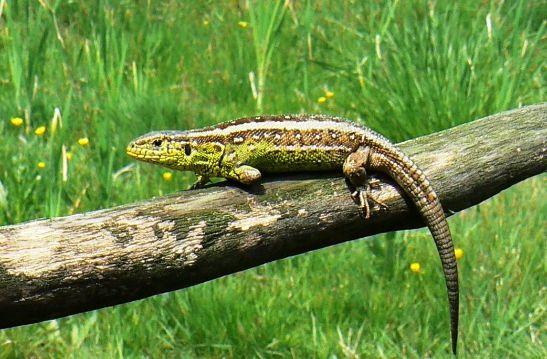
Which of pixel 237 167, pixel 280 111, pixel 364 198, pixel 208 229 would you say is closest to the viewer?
pixel 208 229

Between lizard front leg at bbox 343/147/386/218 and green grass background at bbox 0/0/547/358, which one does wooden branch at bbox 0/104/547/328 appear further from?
green grass background at bbox 0/0/547/358

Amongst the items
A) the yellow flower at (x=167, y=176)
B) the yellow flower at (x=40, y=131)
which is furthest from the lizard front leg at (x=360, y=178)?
the yellow flower at (x=40, y=131)

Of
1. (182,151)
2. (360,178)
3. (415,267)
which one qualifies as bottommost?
(415,267)

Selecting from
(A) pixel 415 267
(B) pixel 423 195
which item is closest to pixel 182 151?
(B) pixel 423 195

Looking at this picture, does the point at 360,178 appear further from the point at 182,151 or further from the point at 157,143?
the point at 157,143

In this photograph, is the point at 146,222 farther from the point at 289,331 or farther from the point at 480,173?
the point at 289,331

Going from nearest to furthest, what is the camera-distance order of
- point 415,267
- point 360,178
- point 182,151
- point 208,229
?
point 208,229
point 360,178
point 182,151
point 415,267

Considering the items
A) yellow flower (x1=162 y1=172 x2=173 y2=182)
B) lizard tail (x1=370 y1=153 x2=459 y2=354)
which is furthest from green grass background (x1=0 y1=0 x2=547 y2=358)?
lizard tail (x1=370 y1=153 x2=459 y2=354)
